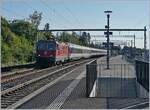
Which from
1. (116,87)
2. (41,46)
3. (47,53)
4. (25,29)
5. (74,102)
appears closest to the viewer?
(74,102)

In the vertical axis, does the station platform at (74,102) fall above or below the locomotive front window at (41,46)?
below

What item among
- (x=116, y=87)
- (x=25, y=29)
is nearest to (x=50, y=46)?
(x=116, y=87)

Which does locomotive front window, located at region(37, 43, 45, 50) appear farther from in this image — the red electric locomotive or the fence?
the fence

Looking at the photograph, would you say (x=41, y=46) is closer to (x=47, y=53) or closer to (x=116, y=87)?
(x=47, y=53)

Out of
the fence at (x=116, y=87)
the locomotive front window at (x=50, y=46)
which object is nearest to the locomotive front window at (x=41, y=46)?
the locomotive front window at (x=50, y=46)

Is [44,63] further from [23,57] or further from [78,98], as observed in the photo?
[78,98]

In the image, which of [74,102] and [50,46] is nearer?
[74,102]

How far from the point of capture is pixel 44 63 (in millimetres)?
40281

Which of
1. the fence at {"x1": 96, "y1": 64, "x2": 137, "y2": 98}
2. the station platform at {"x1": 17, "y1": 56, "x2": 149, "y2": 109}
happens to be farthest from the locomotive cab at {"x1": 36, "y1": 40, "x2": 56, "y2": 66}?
the station platform at {"x1": 17, "y1": 56, "x2": 149, "y2": 109}

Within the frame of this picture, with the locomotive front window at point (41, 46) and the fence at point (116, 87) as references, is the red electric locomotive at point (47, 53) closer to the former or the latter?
the locomotive front window at point (41, 46)

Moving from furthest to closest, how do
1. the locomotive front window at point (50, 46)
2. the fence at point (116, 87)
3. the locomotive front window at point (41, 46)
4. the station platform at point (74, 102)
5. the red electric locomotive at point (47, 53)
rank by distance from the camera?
the locomotive front window at point (41, 46) < the locomotive front window at point (50, 46) < the red electric locomotive at point (47, 53) < the fence at point (116, 87) < the station platform at point (74, 102)

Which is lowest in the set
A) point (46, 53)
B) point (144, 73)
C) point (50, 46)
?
point (144, 73)

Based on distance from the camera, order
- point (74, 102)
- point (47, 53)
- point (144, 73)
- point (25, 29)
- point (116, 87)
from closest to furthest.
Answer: point (74, 102), point (144, 73), point (116, 87), point (47, 53), point (25, 29)

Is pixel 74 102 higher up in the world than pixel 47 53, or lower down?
lower down
